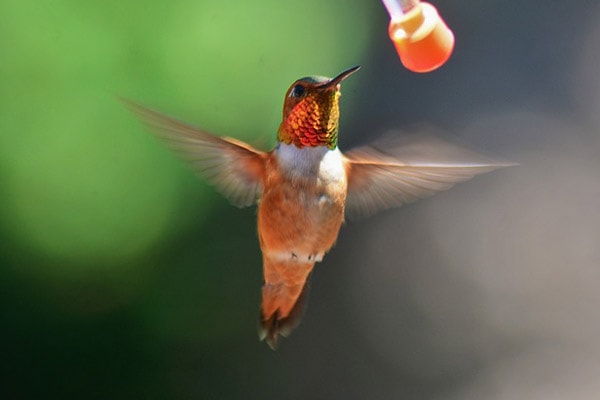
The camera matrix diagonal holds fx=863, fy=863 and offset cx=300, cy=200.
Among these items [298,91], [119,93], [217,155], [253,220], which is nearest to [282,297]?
[217,155]

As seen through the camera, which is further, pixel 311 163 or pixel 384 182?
pixel 384 182

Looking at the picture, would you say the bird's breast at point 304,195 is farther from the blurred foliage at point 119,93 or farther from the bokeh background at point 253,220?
the blurred foliage at point 119,93

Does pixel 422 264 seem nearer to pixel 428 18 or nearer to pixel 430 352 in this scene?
pixel 430 352

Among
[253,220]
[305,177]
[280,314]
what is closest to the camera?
[305,177]

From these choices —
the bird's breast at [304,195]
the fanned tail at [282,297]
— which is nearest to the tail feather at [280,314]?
the fanned tail at [282,297]

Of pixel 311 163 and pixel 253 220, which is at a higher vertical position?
pixel 311 163

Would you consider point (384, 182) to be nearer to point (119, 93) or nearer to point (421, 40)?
point (421, 40)

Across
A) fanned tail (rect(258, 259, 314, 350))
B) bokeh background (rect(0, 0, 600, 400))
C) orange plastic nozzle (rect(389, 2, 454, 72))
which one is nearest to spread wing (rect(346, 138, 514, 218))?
fanned tail (rect(258, 259, 314, 350))

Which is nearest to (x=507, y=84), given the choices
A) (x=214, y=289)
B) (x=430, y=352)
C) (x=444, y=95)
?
(x=444, y=95)
